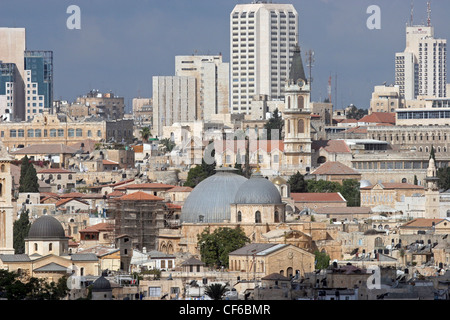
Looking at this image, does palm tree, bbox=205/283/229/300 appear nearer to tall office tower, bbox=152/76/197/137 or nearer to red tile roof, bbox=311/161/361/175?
red tile roof, bbox=311/161/361/175

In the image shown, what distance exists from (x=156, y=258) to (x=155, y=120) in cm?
11024

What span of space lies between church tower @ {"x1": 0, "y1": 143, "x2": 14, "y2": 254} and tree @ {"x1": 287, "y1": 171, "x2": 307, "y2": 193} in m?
37.0

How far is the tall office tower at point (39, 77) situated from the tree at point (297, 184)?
84.9m

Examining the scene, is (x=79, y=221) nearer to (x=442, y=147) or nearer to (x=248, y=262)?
(x=248, y=262)

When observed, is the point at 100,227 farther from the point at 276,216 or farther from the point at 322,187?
the point at 322,187

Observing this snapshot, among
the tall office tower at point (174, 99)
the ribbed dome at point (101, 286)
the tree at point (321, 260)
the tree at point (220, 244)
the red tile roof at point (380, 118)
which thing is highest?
the tall office tower at point (174, 99)

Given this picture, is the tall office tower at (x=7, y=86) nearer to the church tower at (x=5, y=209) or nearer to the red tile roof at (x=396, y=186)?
the red tile roof at (x=396, y=186)

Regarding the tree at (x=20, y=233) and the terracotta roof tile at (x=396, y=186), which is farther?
the terracotta roof tile at (x=396, y=186)

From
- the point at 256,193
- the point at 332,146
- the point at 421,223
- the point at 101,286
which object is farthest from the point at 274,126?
the point at 101,286

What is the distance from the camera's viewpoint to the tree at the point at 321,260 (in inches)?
2851

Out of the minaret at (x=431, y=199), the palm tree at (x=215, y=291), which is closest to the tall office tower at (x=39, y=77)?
the minaret at (x=431, y=199)

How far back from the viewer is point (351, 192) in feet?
350

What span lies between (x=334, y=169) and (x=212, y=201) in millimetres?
31541
